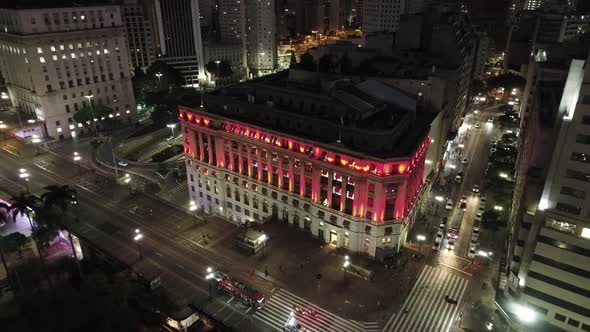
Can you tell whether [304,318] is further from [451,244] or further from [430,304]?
[451,244]

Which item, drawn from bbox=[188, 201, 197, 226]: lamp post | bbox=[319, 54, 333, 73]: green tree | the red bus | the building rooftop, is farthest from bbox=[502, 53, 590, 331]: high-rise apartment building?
bbox=[188, 201, 197, 226]: lamp post

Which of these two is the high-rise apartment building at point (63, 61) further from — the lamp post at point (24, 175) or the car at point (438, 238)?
the car at point (438, 238)

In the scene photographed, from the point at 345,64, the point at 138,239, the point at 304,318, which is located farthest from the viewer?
the point at 345,64

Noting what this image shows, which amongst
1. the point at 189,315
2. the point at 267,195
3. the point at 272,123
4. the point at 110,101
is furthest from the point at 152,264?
the point at 110,101

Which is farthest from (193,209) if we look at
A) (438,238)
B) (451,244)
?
(451,244)

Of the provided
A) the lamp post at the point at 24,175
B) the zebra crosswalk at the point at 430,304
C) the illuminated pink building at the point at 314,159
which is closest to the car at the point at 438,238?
the illuminated pink building at the point at 314,159
